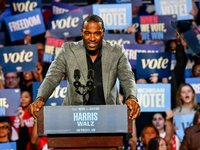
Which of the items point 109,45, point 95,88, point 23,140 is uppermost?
point 109,45

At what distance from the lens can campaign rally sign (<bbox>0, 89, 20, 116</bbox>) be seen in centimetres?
459

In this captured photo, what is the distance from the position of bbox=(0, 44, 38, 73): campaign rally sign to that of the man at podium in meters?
2.59

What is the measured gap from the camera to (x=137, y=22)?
5.06 meters

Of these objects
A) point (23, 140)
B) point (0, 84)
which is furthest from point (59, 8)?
point (23, 140)

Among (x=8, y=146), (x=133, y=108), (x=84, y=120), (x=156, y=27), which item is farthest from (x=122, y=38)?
(x=84, y=120)

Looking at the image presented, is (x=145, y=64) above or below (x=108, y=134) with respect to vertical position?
above

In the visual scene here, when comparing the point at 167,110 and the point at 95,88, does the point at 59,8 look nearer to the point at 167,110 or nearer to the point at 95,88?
the point at 167,110

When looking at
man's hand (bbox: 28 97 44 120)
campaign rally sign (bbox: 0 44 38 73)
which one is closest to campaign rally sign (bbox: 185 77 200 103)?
campaign rally sign (bbox: 0 44 38 73)

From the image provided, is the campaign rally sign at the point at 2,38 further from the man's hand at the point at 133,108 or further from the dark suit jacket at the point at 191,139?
the man's hand at the point at 133,108

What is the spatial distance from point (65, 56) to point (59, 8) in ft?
9.71

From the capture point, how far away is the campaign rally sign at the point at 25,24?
491 cm

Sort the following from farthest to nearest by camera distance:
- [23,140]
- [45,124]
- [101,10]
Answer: [101,10]
[23,140]
[45,124]

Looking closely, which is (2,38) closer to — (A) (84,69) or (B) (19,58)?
(B) (19,58)

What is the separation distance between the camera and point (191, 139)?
4.16 meters
